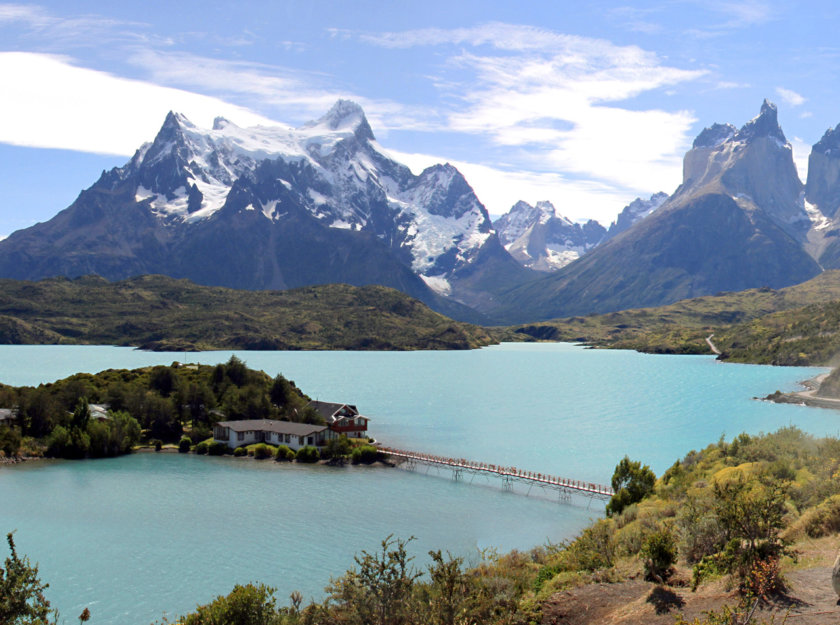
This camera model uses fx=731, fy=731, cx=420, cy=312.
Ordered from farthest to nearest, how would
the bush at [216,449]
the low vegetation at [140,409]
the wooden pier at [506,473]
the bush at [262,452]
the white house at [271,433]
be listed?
the bush at [216,449] → the white house at [271,433] → the low vegetation at [140,409] → the bush at [262,452] → the wooden pier at [506,473]

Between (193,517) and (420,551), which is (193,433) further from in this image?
(420,551)

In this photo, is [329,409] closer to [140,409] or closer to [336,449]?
[336,449]

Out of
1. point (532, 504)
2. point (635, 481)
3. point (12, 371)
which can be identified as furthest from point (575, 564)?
point (12, 371)

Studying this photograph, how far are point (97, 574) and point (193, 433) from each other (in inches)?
1792

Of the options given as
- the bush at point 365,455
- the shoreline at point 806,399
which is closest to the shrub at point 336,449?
the bush at point 365,455

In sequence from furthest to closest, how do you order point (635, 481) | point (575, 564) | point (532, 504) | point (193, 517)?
point (532, 504)
point (193, 517)
point (635, 481)
point (575, 564)

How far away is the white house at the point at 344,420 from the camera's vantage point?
3509 inches

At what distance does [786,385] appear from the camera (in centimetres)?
16700

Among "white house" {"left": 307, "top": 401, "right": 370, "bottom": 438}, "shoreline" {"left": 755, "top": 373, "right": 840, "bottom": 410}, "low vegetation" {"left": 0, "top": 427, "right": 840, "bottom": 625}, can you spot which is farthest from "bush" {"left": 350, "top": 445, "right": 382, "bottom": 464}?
"shoreline" {"left": 755, "top": 373, "right": 840, "bottom": 410}

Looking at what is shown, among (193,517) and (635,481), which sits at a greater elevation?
(635,481)

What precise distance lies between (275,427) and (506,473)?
100 ft

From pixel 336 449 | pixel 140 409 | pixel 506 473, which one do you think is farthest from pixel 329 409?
pixel 506 473

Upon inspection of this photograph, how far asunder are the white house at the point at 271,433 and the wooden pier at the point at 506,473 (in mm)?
8071

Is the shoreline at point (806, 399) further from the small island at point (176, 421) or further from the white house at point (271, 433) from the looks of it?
the white house at point (271, 433)
